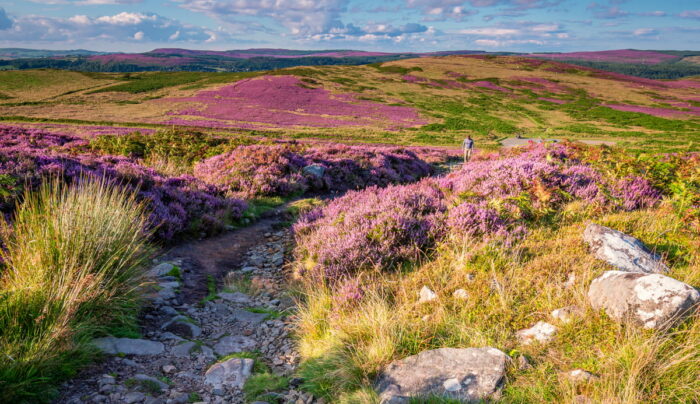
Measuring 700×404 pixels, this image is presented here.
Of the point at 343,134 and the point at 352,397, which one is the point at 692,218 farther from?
the point at 343,134

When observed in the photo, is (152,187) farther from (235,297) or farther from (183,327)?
(183,327)

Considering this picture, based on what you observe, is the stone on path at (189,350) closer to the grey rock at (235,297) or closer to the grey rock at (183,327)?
the grey rock at (183,327)

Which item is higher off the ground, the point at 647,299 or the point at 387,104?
the point at 387,104

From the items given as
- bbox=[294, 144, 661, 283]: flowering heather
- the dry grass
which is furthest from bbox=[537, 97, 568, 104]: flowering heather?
the dry grass

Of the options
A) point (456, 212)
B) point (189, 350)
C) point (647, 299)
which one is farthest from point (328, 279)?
point (647, 299)

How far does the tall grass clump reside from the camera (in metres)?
3.27

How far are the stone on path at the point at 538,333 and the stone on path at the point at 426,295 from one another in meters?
1.09

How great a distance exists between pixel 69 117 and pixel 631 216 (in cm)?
5386

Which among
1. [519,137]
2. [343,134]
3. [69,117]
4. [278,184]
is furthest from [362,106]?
[278,184]

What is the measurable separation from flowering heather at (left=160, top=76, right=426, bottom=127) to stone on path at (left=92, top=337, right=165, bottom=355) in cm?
4218

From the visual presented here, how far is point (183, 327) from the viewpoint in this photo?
5000 mm

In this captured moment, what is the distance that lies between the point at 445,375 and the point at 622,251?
129 inches

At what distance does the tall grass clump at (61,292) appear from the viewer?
3271 millimetres

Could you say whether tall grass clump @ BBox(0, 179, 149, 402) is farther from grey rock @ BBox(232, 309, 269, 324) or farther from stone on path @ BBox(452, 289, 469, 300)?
stone on path @ BBox(452, 289, 469, 300)
